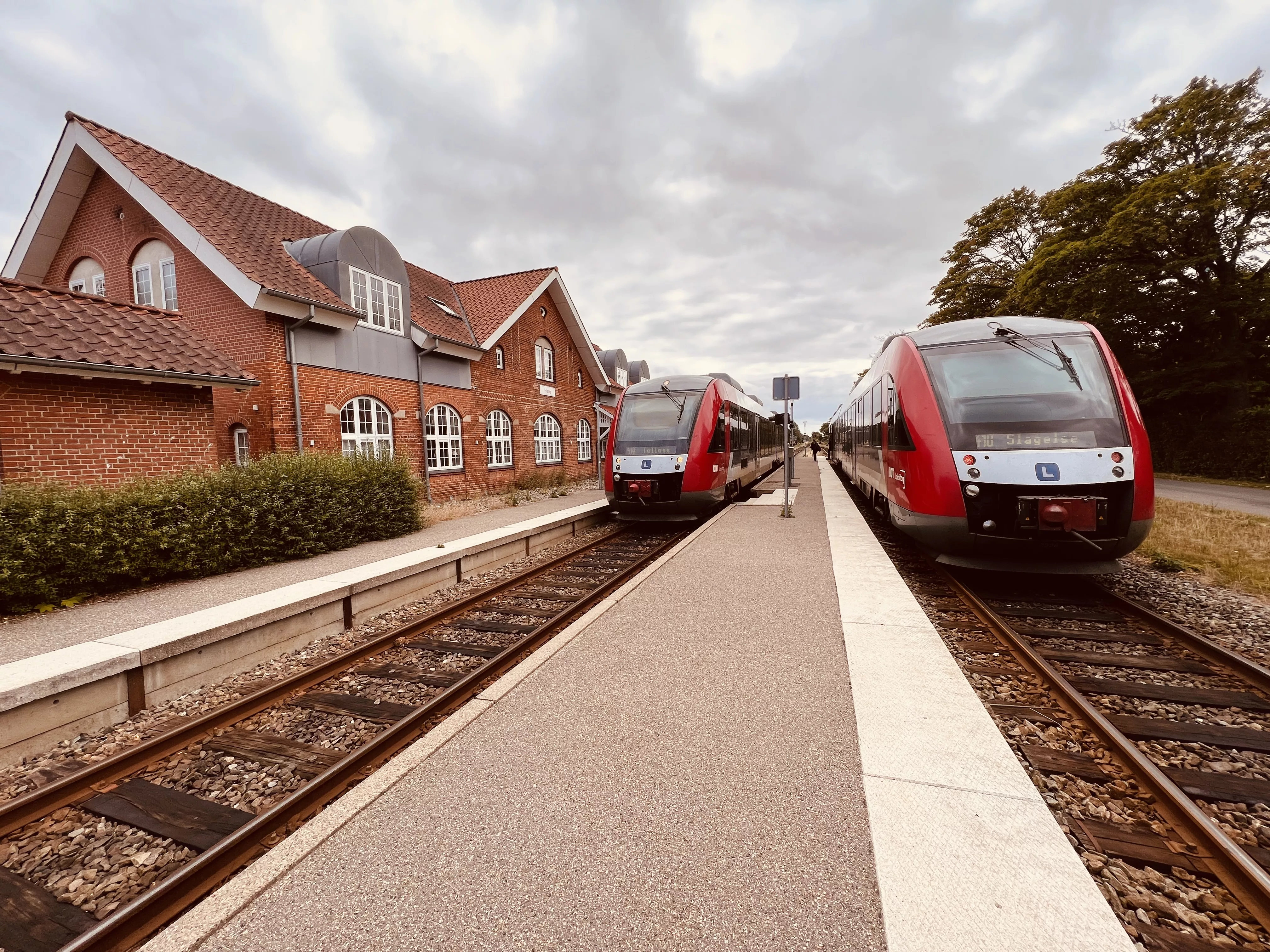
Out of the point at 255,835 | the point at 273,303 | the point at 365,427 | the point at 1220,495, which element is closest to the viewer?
the point at 255,835

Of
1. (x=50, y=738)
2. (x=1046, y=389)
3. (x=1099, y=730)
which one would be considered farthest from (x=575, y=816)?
(x=1046, y=389)

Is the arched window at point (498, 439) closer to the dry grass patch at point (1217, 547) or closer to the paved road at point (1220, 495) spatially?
the dry grass patch at point (1217, 547)

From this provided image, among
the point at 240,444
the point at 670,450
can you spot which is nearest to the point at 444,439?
the point at 240,444

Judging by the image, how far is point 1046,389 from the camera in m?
5.37

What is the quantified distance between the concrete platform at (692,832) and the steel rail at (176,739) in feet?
5.17

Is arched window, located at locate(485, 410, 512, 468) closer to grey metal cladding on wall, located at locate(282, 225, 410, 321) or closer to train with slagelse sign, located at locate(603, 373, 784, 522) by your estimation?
grey metal cladding on wall, located at locate(282, 225, 410, 321)

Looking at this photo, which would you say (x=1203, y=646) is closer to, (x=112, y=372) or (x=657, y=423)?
(x=657, y=423)

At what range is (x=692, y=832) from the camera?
7.35 ft

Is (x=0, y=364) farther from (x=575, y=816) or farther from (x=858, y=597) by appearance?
(x=858, y=597)

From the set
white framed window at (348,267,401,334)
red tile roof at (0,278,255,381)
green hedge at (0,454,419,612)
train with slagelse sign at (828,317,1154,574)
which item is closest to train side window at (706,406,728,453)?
train with slagelse sign at (828,317,1154,574)

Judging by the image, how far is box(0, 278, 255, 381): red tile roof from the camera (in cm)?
690

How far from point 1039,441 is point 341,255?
45.7ft

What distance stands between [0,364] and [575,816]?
359 inches

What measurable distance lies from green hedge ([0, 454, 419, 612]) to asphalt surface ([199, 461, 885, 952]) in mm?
5246
